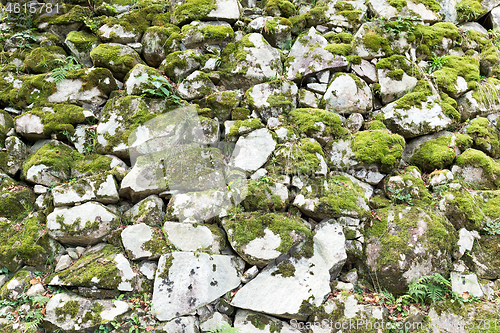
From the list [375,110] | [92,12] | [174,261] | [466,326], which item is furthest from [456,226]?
[92,12]

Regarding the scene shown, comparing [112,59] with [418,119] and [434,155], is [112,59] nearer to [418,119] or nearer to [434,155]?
[418,119]

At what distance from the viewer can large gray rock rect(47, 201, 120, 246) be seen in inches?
153

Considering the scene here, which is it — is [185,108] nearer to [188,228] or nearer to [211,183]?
[211,183]

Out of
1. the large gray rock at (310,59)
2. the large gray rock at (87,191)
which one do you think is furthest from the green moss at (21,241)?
the large gray rock at (310,59)

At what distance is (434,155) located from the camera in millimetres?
4633

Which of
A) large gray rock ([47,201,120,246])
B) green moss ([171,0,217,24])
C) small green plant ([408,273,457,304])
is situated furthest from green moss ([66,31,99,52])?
small green plant ([408,273,457,304])

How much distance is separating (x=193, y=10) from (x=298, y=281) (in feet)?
17.4

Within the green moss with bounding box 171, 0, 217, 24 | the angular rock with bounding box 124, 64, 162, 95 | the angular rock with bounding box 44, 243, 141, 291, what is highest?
the green moss with bounding box 171, 0, 217, 24

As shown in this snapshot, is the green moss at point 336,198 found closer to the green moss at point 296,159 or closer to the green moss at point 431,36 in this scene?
the green moss at point 296,159

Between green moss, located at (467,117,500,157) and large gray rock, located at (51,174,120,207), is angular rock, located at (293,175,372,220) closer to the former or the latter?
green moss, located at (467,117,500,157)

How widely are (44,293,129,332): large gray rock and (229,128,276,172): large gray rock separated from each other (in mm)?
2529

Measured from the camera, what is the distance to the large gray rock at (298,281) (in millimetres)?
3631

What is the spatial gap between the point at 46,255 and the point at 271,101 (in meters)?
4.21

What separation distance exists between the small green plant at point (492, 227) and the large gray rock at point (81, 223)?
18.5 feet
